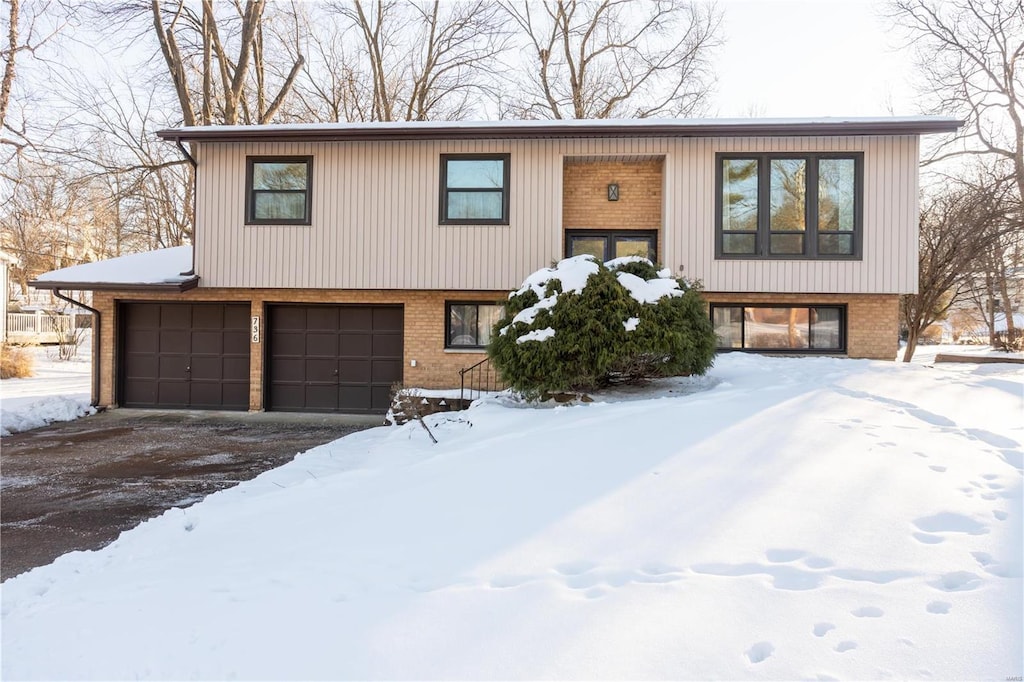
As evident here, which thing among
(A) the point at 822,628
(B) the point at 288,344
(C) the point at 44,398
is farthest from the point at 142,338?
(A) the point at 822,628

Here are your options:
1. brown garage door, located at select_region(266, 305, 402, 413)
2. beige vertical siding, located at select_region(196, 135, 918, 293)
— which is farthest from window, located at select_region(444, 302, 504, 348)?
brown garage door, located at select_region(266, 305, 402, 413)

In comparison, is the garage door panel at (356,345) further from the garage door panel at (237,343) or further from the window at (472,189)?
the window at (472,189)

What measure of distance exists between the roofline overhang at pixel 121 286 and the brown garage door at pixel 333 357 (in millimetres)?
1688

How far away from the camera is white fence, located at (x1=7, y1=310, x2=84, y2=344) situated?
25.0 meters

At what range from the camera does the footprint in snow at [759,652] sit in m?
2.39

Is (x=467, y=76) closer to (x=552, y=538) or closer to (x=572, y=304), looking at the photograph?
(x=572, y=304)

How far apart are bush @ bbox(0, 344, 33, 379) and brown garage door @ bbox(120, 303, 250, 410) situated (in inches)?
277

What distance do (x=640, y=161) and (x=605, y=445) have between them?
7.84 meters

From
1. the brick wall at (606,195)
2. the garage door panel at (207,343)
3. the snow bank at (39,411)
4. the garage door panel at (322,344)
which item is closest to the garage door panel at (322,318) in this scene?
the garage door panel at (322,344)

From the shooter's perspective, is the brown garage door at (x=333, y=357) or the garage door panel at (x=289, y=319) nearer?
the brown garage door at (x=333, y=357)

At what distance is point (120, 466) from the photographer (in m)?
7.82

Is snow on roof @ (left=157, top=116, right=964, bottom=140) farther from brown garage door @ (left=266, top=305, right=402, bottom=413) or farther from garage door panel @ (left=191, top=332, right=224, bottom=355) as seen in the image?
garage door panel @ (left=191, top=332, right=224, bottom=355)

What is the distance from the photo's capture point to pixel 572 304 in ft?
24.9

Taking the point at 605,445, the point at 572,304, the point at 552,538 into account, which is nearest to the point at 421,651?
the point at 552,538
